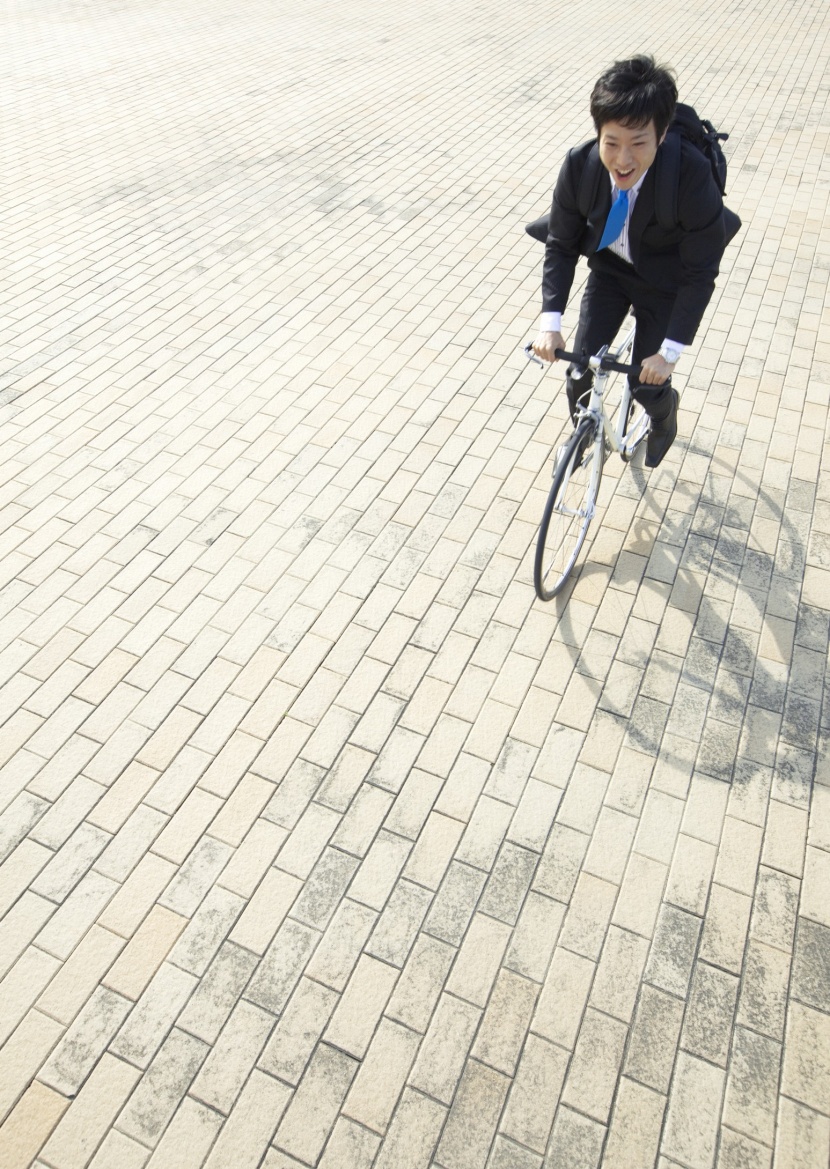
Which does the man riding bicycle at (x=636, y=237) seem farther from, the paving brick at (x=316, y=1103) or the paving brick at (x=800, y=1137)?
the paving brick at (x=316, y=1103)

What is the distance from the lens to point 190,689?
362cm

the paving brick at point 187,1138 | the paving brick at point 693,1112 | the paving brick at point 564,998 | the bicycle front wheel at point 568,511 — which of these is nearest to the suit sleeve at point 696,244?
the bicycle front wheel at point 568,511

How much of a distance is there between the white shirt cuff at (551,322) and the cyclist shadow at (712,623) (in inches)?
46.8

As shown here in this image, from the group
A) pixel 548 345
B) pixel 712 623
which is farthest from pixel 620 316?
pixel 712 623

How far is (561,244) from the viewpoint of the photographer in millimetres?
3432

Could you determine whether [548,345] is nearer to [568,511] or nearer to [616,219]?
[616,219]

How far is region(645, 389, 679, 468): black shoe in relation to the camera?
156 inches

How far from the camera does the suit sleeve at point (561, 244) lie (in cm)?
328

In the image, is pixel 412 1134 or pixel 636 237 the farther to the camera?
pixel 636 237

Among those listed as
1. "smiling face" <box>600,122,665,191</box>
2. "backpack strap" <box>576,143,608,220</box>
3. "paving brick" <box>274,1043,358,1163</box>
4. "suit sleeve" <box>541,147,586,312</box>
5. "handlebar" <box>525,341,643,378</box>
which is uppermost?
"smiling face" <box>600,122,665,191</box>

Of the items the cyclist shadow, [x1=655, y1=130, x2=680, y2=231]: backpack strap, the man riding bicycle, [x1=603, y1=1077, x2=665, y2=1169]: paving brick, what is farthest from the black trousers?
[x1=603, y1=1077, x2=665, y2=1169]: paving brick

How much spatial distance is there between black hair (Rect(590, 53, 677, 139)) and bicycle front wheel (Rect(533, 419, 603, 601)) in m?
1.18

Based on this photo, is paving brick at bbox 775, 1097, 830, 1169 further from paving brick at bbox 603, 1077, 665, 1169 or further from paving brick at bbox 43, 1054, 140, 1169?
paving brick at bbox 43, 1054, 140, 1169

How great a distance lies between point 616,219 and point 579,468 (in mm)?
1108
